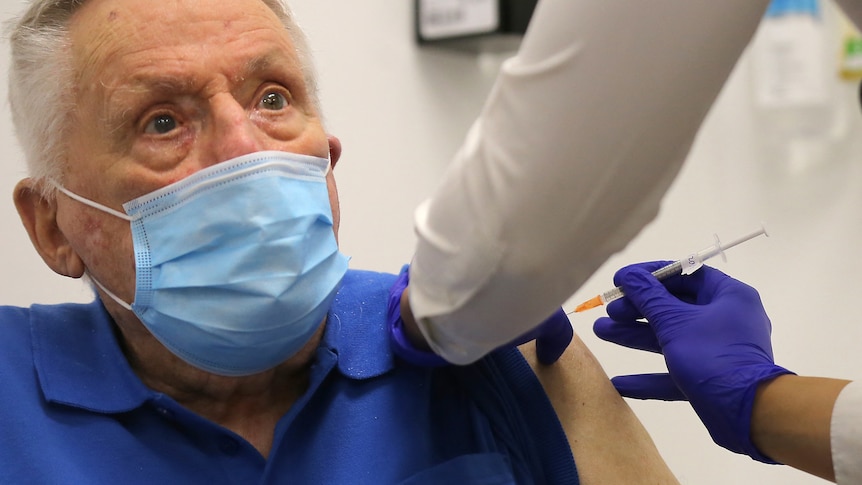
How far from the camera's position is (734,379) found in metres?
1.00

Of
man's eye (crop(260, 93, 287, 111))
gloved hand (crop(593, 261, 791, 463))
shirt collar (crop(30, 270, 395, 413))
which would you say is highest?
man's eye (crop(260, 93, 287, 111))

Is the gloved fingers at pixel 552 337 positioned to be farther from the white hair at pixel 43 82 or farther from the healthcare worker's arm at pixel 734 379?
the white hair at pixel 43 82

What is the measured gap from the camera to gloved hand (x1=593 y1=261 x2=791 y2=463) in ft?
3.30

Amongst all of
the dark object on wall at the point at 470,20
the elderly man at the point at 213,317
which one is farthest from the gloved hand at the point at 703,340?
the dark object on wall at the point at 470,20

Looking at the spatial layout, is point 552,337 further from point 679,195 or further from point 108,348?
point 679,195

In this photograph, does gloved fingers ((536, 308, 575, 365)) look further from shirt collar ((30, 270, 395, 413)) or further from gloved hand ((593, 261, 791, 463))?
shirt collar ((30, 270, 395, 413))

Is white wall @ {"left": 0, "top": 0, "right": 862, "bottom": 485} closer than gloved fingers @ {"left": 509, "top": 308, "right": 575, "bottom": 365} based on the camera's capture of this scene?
No

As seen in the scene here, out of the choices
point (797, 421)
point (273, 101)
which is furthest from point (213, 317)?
point (797, 421)

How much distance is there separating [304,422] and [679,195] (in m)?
1.41

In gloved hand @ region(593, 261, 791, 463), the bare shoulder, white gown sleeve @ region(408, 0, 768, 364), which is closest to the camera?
white gown sleeve @ region(408, 0, 768, 364)

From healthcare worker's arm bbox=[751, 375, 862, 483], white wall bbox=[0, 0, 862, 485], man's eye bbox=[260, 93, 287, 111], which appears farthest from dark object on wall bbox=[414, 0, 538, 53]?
healthcare worker's arm bbox=[751, 375, 862, 483]

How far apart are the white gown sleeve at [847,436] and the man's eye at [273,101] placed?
811mm

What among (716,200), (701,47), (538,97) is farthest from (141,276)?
(716,200)

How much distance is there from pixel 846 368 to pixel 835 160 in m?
0.54
